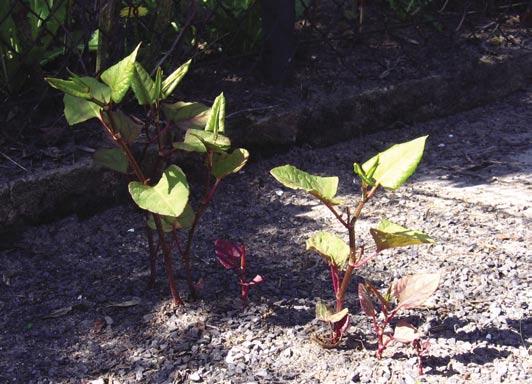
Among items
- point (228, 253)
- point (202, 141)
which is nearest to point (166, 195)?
point (202, 141)

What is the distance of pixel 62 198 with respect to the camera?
101 inches

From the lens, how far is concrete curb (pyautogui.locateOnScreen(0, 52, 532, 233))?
8.24ft

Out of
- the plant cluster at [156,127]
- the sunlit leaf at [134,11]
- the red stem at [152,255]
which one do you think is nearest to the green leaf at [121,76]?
the plant cluster at [156,127]

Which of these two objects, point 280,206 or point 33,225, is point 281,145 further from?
point 33,225

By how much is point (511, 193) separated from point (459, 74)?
2.80ft

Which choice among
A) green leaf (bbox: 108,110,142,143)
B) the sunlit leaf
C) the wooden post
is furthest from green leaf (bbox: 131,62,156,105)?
the wooden post

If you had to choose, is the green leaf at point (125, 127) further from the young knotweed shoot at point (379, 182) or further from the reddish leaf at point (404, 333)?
the reddish leaf at point (404, 333)

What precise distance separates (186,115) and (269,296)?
0.53 meters

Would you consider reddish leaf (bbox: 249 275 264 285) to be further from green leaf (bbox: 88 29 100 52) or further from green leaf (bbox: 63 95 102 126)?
green leaf (bbox: 88 29 100 52)

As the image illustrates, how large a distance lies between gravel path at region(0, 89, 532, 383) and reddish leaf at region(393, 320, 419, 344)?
88 millimetres

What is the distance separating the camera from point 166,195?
1.74 meters

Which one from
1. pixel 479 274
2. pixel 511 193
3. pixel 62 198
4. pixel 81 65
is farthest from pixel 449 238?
pixel 81 65

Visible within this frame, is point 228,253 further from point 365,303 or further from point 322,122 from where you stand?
point 322,122

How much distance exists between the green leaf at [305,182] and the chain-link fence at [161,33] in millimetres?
1080
